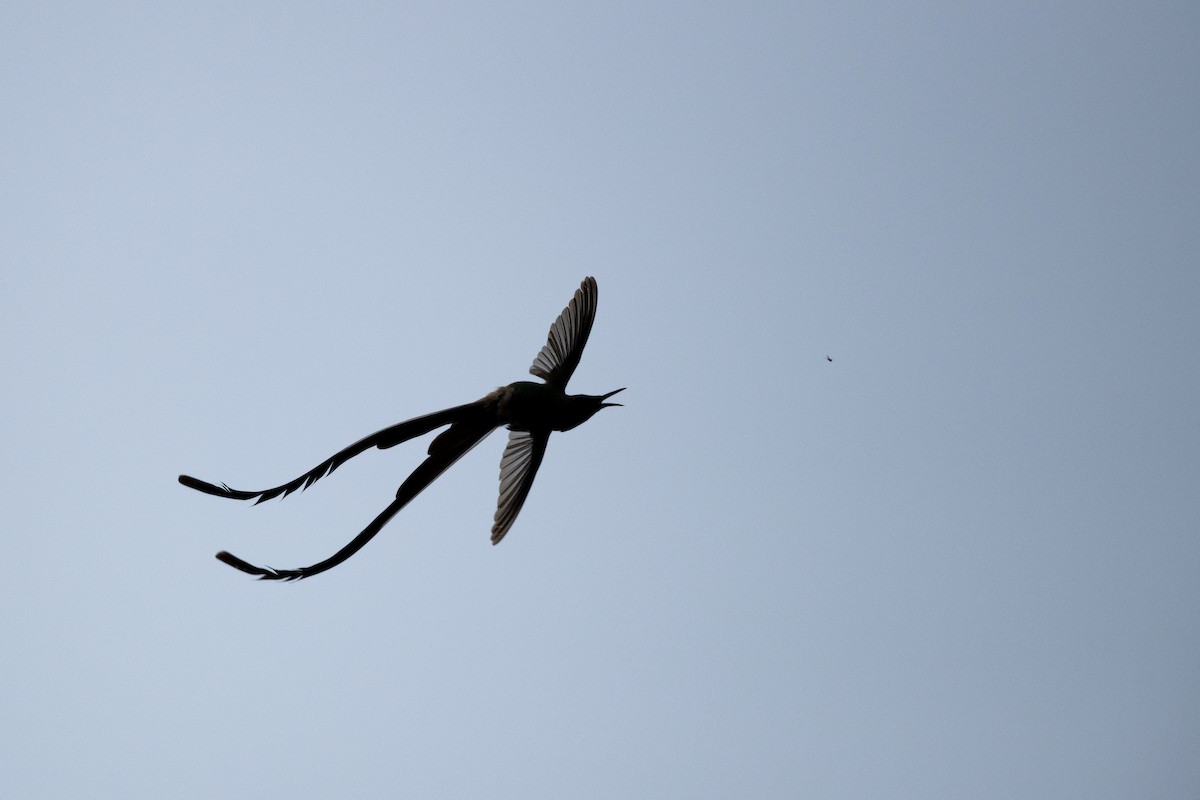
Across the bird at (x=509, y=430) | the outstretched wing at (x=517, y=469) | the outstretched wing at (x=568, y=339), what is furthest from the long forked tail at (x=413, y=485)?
the outstretched wing at (x=568, y=339)

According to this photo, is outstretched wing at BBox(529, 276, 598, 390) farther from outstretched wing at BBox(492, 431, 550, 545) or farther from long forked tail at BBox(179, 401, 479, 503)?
long forked tail at BBox(179, 401, 479, 503)

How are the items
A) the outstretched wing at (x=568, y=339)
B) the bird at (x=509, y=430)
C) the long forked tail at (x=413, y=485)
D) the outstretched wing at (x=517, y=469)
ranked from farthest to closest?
the outstretched wing at (x=568, y=339)
the outstretched wing at (x=517, y=469)
the bird at (x=509, y=430)
the long forked tail at (x=413, y=485)

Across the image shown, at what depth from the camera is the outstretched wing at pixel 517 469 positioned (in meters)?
7.68

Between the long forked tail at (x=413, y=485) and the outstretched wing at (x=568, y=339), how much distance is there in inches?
65.3

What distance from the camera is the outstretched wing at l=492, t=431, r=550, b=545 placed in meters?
7.68

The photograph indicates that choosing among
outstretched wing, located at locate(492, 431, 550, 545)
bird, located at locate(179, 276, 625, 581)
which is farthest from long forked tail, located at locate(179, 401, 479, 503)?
outstretched wing, located at locate(492, 431, 550, 545)

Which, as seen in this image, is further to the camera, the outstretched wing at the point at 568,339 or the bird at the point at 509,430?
the outstretched wing at the point at 568,339

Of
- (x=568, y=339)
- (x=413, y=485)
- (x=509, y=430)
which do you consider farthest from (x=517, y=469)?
(x=413, y=485)

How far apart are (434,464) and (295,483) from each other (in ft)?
A: 3.06

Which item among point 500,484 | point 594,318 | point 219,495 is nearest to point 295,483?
point 219,495

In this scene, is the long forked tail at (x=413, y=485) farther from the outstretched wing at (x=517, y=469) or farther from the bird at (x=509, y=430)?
the outstretched wing at (x=517, y=469)

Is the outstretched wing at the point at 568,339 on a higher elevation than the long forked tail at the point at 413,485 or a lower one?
higher

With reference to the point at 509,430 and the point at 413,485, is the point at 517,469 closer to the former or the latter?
the point at 509,430

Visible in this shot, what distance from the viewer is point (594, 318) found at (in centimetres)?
855
